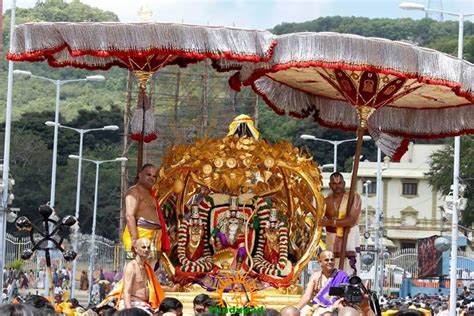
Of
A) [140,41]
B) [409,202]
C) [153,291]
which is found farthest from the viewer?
[409,202]

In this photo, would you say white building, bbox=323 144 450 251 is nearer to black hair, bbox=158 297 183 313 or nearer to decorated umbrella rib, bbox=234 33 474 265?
decorated umbrella rib, bbox=234 33 474 265

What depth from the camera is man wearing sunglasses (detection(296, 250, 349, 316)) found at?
16.5 metres

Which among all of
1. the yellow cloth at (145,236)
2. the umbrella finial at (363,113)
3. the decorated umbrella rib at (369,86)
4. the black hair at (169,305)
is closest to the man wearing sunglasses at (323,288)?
the decorated umbrella rib at (369,86)

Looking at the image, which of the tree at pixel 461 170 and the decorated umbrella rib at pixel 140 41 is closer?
the decorated umbrella rib at pixel 140 41

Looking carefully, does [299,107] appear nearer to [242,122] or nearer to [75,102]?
[242,122]

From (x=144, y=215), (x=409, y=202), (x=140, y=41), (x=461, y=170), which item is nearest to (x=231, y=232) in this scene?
(x=144, y=215)

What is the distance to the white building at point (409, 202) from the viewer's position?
9794 cm

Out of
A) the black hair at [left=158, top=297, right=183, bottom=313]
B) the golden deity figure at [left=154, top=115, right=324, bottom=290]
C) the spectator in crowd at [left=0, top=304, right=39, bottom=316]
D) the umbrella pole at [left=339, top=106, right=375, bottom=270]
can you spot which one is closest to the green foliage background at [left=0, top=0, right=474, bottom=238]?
the golden deity figure at [left=154, top=115, right=324, bottom=290]

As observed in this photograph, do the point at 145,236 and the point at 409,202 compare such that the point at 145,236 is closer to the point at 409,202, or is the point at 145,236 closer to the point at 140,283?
the point at 140,283

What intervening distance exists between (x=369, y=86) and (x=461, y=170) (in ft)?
156

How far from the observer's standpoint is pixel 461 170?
6481cm

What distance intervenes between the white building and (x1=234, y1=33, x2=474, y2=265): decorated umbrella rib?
76242 mm

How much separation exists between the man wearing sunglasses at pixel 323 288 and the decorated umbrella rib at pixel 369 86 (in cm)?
125

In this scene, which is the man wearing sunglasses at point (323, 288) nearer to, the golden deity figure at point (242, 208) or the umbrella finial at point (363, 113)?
the golden deity figure at point (242, 208)
